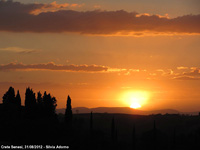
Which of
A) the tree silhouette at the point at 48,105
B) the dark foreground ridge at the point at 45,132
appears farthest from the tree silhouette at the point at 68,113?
the tree silhouette at the point at 48,105

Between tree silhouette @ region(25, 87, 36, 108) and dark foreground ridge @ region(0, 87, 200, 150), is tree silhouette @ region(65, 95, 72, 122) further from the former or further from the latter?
tree silhouette @ region(25, 87, 36, 108)

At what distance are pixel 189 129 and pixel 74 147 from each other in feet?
326

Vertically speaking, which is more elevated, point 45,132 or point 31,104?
point 31,104

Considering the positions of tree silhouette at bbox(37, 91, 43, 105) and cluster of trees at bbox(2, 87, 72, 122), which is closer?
cluster of trees at bbox(2, 87, 72, 122)

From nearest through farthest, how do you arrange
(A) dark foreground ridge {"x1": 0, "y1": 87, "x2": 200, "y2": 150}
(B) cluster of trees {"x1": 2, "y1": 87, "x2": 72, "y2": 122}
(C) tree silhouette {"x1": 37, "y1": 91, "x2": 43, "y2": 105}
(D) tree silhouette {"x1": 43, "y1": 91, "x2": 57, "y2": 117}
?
(A) dark foreground ridge {"x1": 0, "y1": 87, "x2": 200, "y2": 150}, (B) cluster of trees {"x1": 2, "y1": 87, "x2": 72, "y2": 122}, (D) tree silhouette {"x1": 43, "y1": 91, "x2": 57, "y2": 117}, (C) tree silhouette {"x1": 37, "y1": 91, "x2": 43, "y2": 105}

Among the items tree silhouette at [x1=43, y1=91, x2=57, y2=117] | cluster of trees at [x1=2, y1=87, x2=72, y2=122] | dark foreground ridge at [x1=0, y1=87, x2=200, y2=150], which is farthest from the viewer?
tree silhouette at [x1=43, y1=91, x2=57, y2=117]

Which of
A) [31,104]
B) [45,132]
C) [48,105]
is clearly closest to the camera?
[45,132]

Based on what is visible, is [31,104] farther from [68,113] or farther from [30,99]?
[68,113]

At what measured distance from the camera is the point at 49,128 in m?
119

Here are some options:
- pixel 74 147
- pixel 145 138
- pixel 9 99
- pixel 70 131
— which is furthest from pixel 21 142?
pixel 145 138

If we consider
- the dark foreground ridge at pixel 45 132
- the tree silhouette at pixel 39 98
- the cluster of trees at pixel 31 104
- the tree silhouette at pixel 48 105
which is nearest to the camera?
the dark foreground ridge at pixel 45 132

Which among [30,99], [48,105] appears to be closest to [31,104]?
[30,99]

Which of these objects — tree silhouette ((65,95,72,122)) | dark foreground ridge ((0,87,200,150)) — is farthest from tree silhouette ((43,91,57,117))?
tree silhouette ((65,95,72,122))

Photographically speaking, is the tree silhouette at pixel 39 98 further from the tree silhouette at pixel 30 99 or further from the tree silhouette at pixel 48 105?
the tree silhouette at pixel 30 99
